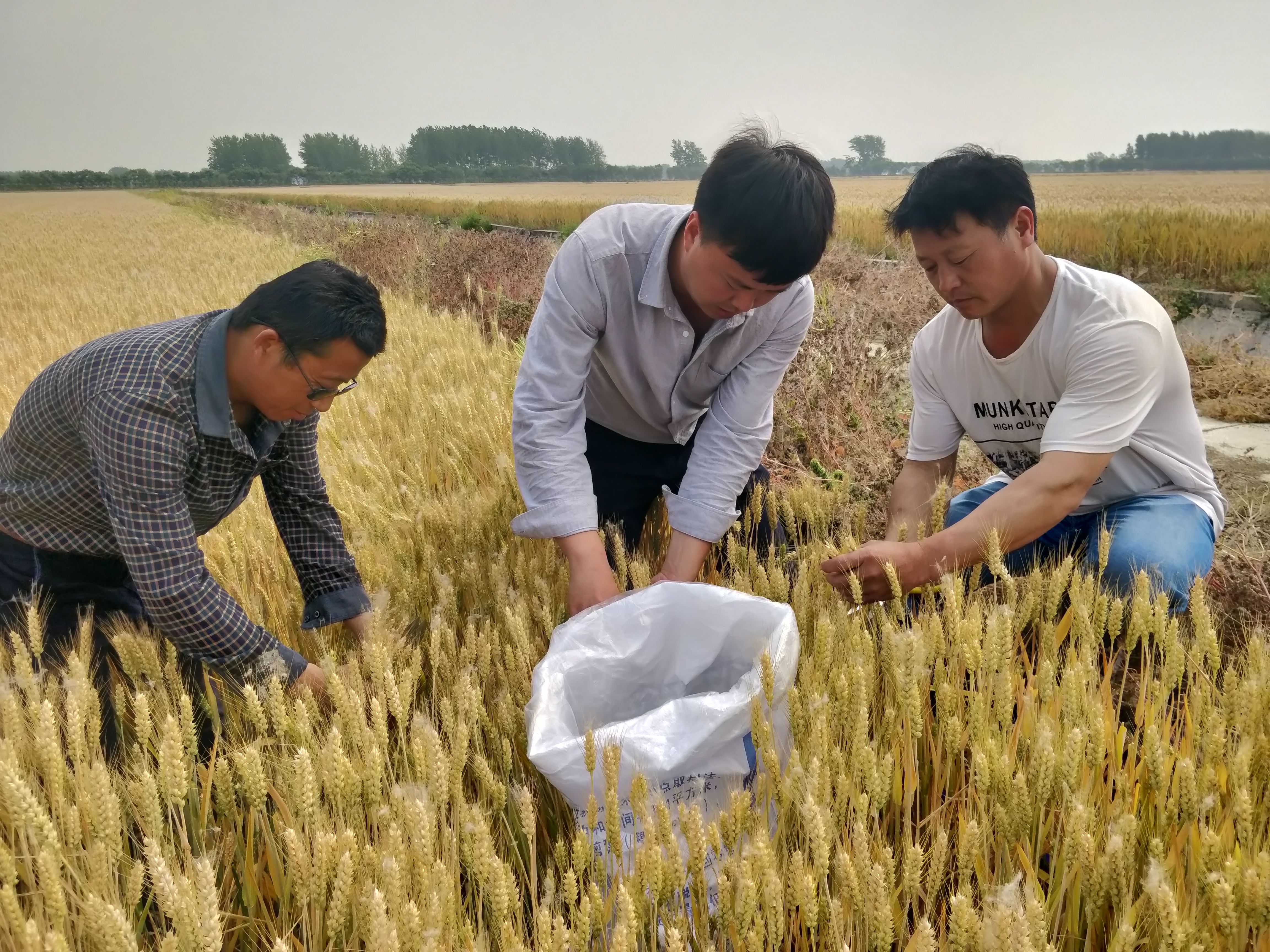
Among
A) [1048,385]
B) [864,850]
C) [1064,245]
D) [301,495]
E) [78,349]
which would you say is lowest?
[864,850]

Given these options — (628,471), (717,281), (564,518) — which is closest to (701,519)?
(564,518)

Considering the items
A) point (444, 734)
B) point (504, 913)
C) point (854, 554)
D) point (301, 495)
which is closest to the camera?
point (504, 913)

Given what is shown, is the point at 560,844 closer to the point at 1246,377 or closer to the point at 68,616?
the point at 68,616

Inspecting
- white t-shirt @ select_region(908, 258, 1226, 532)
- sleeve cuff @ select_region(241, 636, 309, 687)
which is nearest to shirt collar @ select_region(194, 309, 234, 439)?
sleeve cuff @ select_region(241, 636, 309, 687)

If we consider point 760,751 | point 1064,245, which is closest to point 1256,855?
point 760,751

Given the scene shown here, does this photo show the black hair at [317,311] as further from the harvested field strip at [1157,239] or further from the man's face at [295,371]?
the harvested field strip at [1157,239]

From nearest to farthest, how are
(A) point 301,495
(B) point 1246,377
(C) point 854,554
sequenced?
(C) point 854,554, (A) point 301,495, (B) point 1246,377

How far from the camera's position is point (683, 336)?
2.15 meters

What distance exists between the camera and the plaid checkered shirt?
1554 mm

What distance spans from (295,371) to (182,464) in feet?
0.92

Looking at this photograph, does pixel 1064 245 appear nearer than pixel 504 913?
No

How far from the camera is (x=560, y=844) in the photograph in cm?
98

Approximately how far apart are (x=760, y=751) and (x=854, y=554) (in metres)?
0.60

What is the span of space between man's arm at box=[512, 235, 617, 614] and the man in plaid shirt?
40cm
